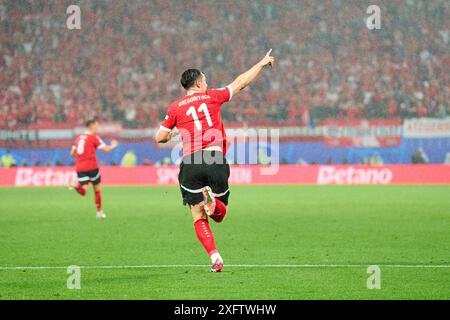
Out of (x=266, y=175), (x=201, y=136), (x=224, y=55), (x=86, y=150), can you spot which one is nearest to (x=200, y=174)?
(x=201, y=136)

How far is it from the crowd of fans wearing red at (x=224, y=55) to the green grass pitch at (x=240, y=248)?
1258 cm

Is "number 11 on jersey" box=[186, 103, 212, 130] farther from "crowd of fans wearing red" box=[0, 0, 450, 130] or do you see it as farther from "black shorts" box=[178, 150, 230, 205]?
"crowd of fans wearing red" box=[0, 0, 450, 130]

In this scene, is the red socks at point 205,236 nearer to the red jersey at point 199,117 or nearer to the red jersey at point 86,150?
the red jersey at point 199,117

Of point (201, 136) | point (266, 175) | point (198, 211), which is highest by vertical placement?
point (201, 136)

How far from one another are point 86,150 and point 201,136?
10361 millimetres

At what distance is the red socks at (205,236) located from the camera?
9.35 meters

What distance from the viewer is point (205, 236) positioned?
31.0 feet

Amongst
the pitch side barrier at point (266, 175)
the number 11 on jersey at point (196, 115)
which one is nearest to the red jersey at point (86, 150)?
the number 11 on jersey at point (196, 115)

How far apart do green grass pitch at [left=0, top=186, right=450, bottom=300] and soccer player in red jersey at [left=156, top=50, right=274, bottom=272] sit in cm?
84

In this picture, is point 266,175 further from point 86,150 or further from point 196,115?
point 196,115

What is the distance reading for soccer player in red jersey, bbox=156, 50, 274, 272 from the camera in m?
9.39

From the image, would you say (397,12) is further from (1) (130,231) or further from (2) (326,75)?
(1) (130,231)
